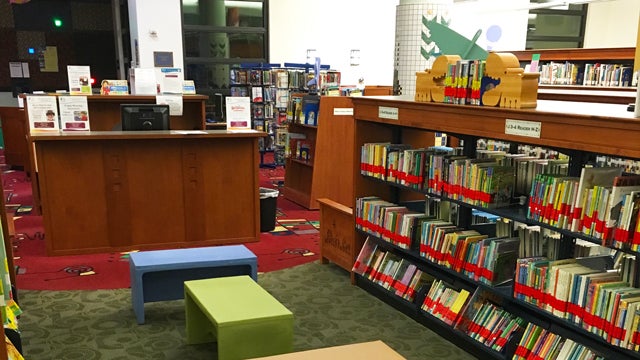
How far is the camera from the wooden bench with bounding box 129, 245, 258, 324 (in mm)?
3826

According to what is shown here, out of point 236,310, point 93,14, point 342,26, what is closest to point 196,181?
point 236,310

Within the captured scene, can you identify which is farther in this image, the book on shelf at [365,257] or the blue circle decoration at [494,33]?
the blue circle decoration at [494,33]

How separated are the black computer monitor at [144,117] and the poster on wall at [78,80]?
4.40 feet

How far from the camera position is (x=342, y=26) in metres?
12.9

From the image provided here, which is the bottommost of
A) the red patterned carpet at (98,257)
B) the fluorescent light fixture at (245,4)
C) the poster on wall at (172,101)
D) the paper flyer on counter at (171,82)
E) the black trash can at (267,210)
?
the red patterned carpet at (98,257)

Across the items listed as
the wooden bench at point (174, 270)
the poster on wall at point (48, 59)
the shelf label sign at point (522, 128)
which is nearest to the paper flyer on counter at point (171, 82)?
the wooden bench at point (174, 270)

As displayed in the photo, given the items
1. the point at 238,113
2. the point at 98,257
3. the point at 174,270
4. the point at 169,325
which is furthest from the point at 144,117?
the point at 169,325

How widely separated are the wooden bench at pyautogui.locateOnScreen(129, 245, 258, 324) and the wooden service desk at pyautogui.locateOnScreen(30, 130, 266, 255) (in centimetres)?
147

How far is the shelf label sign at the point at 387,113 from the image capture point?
13.3 feet

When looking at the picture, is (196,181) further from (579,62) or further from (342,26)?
(342,26)

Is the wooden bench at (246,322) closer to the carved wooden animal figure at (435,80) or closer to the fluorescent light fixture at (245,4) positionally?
the carved wooden animal figure at (435,80)

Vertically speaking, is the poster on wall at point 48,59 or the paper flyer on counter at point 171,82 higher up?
the poster on wall at point 48,59

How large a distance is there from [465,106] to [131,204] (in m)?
3.43

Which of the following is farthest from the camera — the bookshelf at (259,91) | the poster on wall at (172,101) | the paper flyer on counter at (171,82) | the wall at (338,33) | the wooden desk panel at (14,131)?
the wall at (338,33)
